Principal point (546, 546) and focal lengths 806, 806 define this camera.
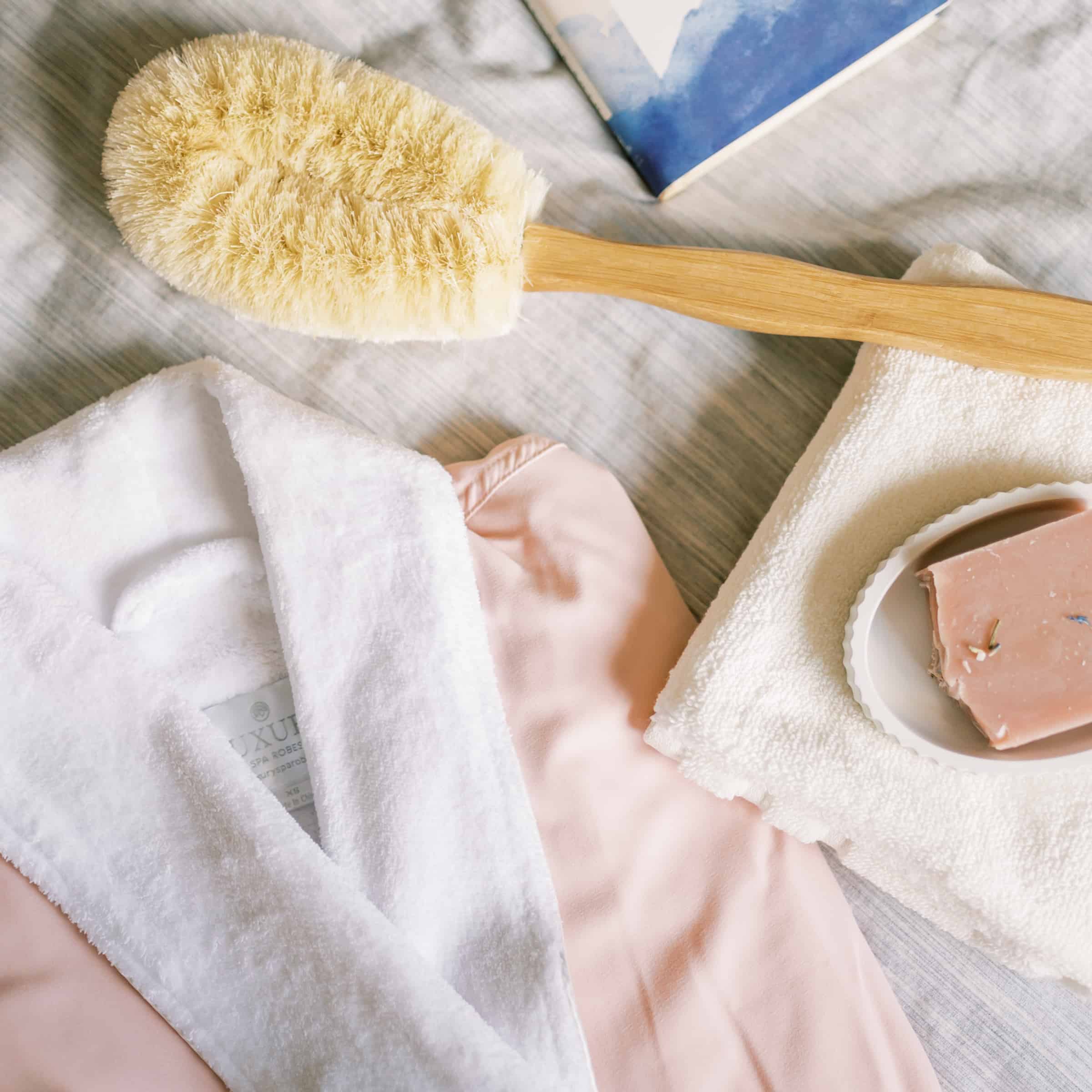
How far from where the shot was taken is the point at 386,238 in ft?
1.59

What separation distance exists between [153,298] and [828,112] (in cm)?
52

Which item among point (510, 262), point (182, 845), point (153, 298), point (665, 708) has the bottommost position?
point (665, 708)

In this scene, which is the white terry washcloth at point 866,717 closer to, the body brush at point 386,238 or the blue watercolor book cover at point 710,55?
the body brush at point 386,238

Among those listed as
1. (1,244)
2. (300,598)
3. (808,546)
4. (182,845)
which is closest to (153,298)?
(1,244)

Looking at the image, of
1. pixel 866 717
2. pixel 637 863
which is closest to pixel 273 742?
pixel 637 863

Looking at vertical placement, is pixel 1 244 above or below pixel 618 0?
above

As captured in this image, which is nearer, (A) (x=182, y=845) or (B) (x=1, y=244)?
(A) (x=182, y=845)

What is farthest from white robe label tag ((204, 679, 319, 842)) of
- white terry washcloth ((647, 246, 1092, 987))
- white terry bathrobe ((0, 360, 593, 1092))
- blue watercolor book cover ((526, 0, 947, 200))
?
blue watercolor book cover ((526, 0, 947, 200))

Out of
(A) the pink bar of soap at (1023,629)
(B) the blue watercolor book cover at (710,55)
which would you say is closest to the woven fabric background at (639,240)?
(B) the blue watercolor book cover at (710,55)

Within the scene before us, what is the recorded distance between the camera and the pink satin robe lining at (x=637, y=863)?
0.51m

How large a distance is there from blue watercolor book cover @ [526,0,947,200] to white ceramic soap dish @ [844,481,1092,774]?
0.32 metres

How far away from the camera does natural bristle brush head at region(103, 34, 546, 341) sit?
0.49m

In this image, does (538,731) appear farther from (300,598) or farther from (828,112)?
(828,112)

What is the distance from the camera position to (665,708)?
52cm
